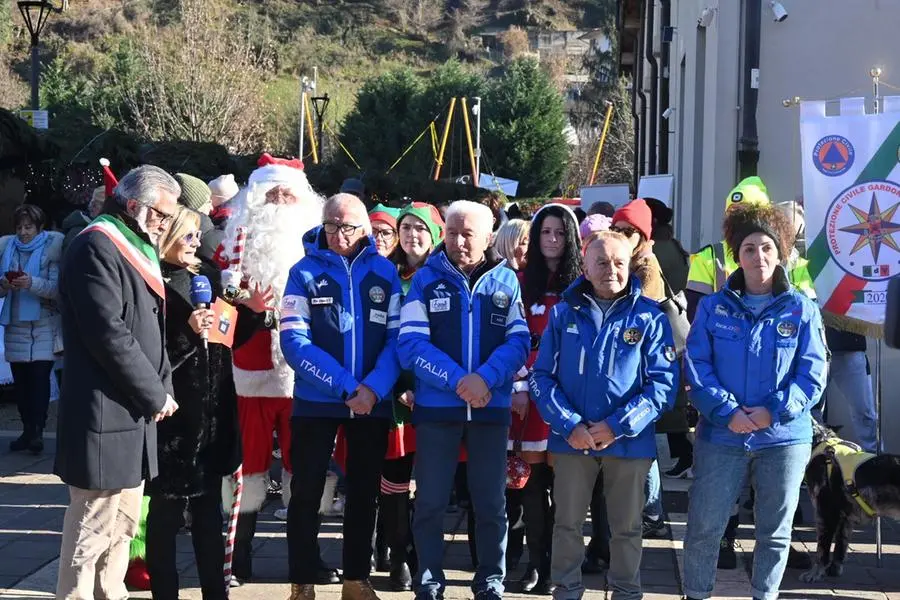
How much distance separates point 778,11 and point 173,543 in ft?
21.7

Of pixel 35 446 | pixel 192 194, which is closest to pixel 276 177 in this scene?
pixel 192 194

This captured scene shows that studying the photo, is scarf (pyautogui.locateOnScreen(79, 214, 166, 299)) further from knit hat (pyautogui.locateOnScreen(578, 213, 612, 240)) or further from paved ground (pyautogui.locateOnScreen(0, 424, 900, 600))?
knit hat (pyautogui.locateOnScreen(578, 213, 612, 240))

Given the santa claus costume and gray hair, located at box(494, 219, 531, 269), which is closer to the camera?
the santa claus costume

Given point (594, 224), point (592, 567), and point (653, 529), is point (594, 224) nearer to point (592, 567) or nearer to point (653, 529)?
point (653, 529)

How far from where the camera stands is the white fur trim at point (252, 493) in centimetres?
590

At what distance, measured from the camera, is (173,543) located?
17.1 feet

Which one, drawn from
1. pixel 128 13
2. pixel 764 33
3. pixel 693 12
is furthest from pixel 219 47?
pixel 128 13

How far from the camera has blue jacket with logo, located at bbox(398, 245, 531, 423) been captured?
17.5 ft

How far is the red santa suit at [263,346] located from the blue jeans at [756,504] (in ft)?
6.70

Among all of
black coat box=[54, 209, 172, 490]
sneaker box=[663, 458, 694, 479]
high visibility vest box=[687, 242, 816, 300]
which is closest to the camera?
black coat box=[54, 209, 172, 490]

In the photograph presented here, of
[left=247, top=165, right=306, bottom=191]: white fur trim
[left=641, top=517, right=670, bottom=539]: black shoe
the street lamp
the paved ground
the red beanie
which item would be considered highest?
the street lamp

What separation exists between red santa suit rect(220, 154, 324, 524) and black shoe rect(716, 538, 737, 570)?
2.36m

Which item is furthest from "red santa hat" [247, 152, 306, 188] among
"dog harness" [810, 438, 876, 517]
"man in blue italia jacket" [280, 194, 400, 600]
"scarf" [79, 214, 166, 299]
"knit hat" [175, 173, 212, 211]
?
"dog harness" [810, 438, 876, 517]

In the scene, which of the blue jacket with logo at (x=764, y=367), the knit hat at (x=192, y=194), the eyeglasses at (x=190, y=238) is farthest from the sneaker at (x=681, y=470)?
the eyeglasses at (x=190, y=238)
